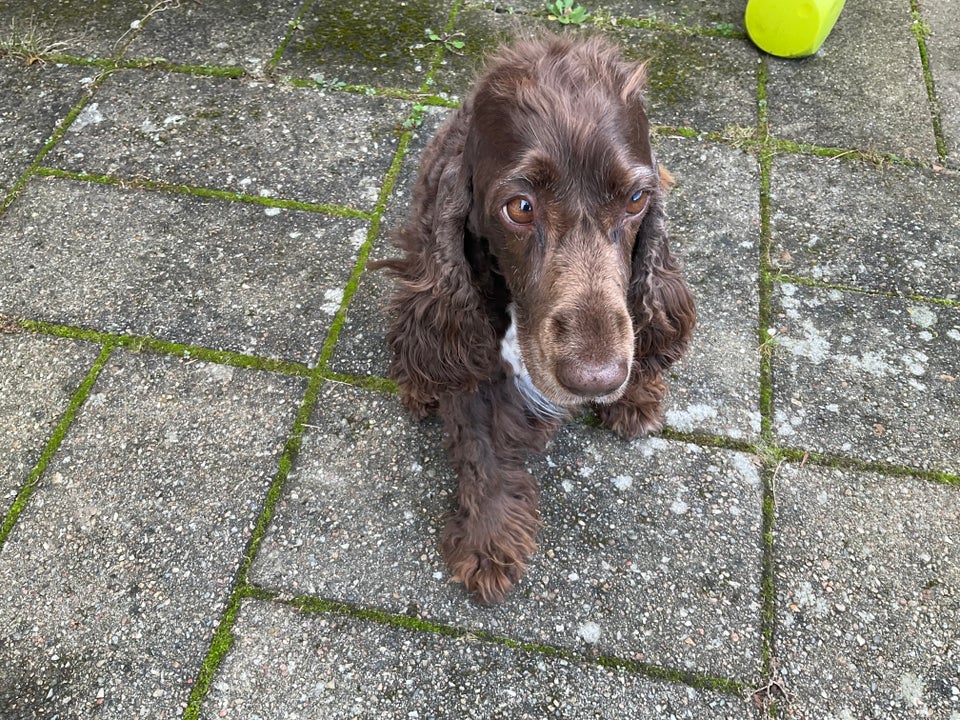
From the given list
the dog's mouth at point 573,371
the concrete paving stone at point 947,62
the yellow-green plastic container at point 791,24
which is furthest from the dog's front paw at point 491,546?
the yellow-green plastic container at point 791,24

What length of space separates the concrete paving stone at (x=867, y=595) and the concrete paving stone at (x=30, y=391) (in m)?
2.79

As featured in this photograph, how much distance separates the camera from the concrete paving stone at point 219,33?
431 centimetres

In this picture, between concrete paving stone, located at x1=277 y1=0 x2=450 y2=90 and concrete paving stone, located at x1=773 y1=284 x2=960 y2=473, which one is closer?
concrete paving stone, located at x1=773 y1=284 x2=960 y2=473

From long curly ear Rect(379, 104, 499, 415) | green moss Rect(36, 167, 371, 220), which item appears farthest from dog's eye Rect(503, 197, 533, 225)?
green moss Rect(36, 167, 371, 220)

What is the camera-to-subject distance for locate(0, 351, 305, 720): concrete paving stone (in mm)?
2406

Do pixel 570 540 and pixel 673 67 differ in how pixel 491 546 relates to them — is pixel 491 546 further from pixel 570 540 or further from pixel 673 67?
pixel 673 67

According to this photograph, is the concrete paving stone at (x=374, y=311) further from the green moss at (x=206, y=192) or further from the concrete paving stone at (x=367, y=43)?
the concrete paving stone at (x=367, y=43)

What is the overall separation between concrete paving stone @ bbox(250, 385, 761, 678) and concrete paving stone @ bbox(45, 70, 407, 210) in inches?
52.2

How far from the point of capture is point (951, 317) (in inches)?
129

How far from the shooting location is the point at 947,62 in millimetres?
4332

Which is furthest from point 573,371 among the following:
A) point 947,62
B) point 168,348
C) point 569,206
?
point 947,62

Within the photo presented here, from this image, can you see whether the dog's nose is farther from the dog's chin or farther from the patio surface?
the patio surface

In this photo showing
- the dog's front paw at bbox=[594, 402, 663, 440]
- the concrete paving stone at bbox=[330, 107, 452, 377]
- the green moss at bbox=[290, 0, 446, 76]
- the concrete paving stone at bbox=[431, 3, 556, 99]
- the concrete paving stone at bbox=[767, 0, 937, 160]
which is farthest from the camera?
the green moss at bbox=[290, 0, 446, 76]

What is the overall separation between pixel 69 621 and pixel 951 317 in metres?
3.66
